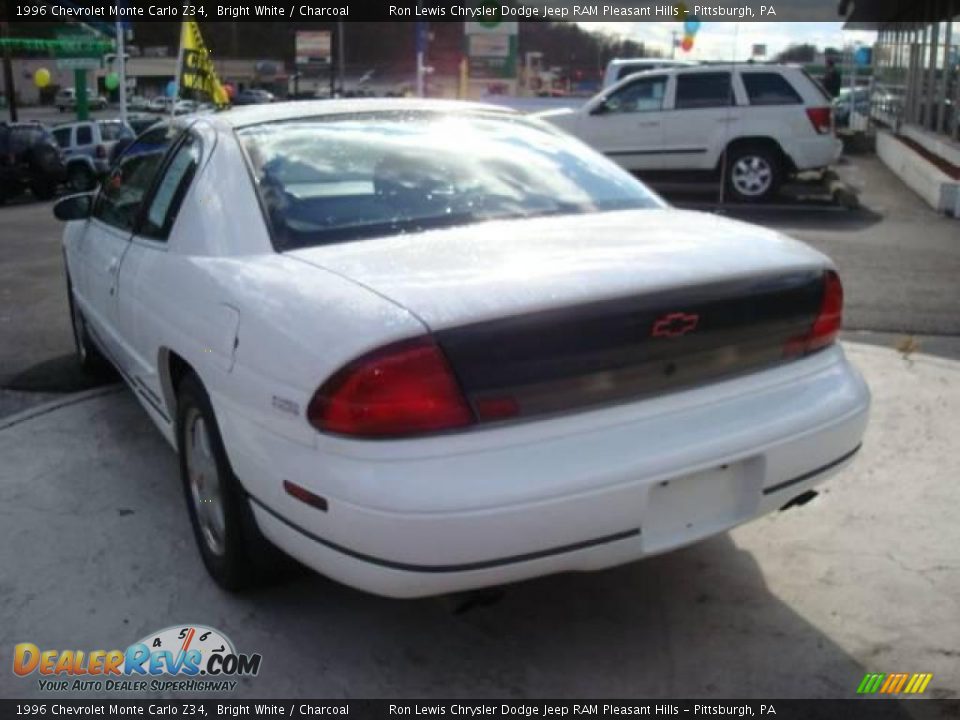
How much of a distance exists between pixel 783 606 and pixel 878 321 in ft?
13.5

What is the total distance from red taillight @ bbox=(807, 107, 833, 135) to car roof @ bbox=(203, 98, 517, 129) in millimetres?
10654

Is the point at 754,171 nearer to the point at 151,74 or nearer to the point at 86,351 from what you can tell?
the point at 86,351

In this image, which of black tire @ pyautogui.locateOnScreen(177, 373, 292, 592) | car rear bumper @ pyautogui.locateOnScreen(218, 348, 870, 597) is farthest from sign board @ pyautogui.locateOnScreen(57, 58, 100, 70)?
car rear bumper @ pyautogui.locateOnScreen(218, 348, 870, 597)

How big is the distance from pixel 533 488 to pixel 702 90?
12833 millimetres

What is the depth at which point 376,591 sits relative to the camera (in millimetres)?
2373

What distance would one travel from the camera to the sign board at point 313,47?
5950 cm

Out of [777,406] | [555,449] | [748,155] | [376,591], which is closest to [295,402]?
[376,591]

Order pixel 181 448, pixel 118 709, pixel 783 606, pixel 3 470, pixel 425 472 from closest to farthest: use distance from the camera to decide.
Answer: pixel 425 472 < pixel 118 709 < pixel 783 606 < pixel 181 448 < pixel 3 470

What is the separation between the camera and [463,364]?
90.3 inches

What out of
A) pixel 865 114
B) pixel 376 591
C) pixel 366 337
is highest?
pixel 865 114

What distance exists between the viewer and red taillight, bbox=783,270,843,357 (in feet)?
9.24

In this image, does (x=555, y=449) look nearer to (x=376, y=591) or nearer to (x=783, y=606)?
(x=376, y=591)

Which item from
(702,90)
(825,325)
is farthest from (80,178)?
(825,325)

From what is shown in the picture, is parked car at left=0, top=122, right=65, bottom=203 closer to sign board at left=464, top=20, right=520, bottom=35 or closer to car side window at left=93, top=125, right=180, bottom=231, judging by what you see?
sign board at left=464, top=20, right=520, bottom=35
